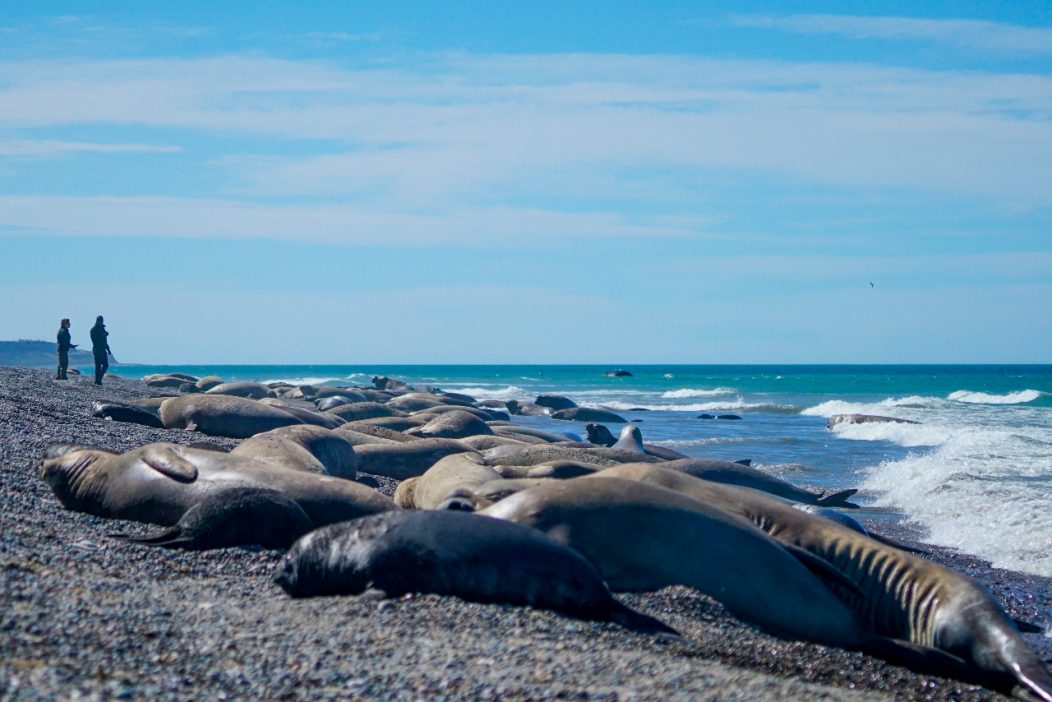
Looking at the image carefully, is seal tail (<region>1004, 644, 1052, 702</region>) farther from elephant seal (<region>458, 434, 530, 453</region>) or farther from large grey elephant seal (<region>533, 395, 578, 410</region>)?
large grey elephant seal (<region>533, 395, 578, 410</region>)

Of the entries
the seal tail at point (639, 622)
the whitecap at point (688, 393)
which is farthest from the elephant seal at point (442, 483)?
the whitecap at point (688, 393)

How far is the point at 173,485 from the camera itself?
26.3 ft

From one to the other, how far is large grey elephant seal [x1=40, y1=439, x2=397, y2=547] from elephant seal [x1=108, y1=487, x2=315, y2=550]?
230mm

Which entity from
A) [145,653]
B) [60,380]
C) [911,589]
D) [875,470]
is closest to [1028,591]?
[911,589]

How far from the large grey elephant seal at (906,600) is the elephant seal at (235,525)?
1395 mm

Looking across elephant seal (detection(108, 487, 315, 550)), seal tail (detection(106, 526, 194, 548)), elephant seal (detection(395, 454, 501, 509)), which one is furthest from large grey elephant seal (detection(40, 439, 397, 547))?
elephant seal (detection(395, 454, 501, 509))

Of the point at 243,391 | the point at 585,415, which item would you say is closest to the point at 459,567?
the point at 243,391

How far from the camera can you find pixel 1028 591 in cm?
910

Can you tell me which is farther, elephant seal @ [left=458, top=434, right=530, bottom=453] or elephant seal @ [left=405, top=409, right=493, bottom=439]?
elephant seal @ [left=405, top=409, right=493, bottom=439]

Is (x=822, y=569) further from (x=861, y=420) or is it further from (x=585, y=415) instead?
(x=861, y=420)

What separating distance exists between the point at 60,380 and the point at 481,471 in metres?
19.7

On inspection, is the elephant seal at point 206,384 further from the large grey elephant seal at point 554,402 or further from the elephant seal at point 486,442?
the elephant seal at point 486,442

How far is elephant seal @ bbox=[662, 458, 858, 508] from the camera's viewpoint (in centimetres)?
1270

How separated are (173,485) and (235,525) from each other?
100cm
